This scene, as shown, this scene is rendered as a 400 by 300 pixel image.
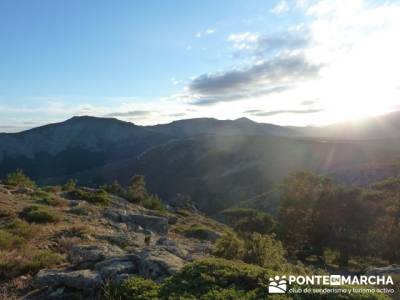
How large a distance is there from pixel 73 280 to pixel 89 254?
1.83m

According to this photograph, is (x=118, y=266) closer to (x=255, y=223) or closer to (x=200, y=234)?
(x=200, y=234)

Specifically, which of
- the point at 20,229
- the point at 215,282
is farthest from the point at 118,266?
the point at 20,229

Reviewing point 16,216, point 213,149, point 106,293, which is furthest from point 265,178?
point 106,293

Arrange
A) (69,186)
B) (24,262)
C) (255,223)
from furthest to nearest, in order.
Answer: (69,186)
(255,223)
(24,262)

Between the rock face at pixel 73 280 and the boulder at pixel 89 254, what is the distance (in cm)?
93

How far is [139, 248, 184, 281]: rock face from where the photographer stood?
8.26 m

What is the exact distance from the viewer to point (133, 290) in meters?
7.18

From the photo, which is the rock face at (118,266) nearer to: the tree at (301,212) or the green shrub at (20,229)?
the green shrub at (20,229)

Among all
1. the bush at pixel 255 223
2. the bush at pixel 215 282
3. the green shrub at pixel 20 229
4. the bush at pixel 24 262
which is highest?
the bush at pixel 215 282

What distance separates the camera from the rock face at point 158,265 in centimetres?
826

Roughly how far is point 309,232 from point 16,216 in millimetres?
26927

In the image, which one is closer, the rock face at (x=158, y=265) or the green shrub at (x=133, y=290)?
the green shrub at (x=133, y=290)

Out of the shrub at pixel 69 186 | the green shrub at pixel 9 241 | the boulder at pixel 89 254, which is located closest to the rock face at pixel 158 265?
the boulder at pixel 89 254

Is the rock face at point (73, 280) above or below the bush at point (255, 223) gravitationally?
above
